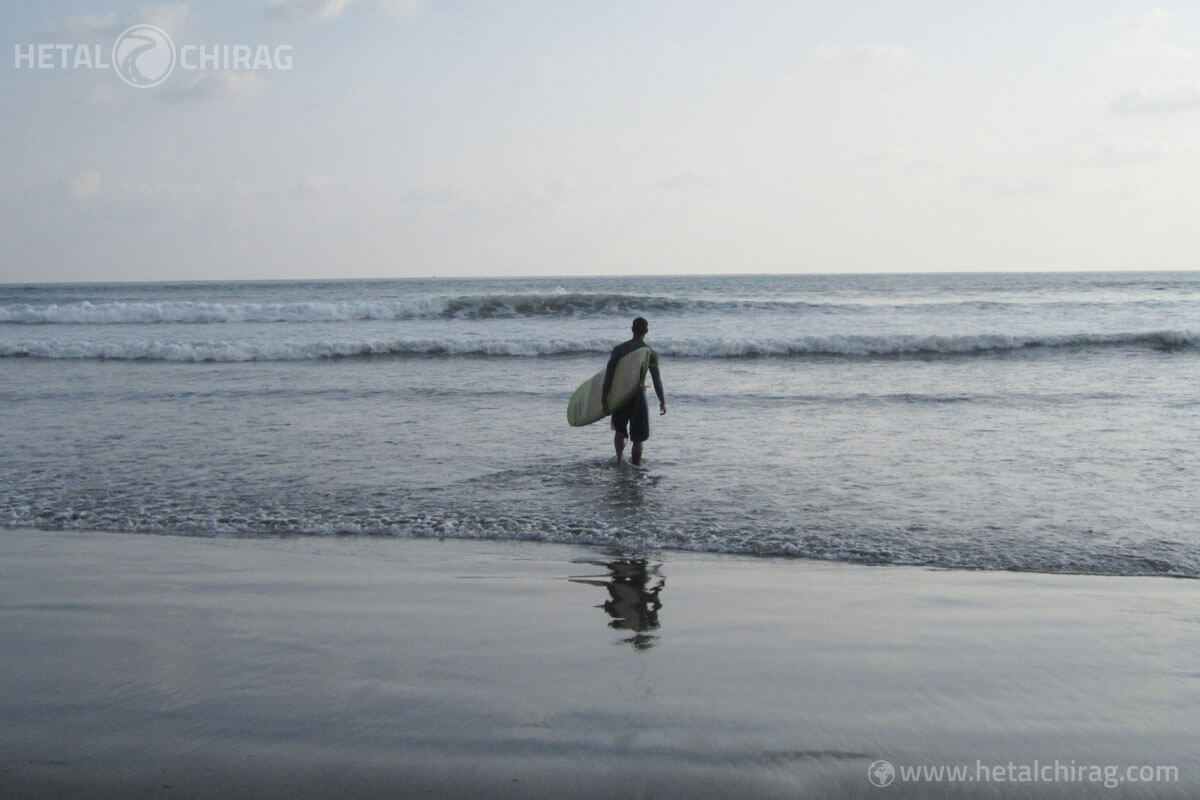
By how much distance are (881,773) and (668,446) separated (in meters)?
7.16

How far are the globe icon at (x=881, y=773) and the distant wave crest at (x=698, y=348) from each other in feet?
54.9

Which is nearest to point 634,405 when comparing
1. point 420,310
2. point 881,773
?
point 881,773

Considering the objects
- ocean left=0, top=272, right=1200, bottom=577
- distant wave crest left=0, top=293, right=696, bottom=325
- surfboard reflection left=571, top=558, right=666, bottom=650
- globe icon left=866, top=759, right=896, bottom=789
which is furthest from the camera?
distant wave crest left=0, top=293, right=696, bottom=325

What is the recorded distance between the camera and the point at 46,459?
932 centimetres

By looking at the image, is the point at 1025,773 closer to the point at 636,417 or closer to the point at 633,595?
the point at 633,595

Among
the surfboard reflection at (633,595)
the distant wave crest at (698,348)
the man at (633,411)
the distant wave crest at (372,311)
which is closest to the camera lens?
the surfboard reflection at (633,595)

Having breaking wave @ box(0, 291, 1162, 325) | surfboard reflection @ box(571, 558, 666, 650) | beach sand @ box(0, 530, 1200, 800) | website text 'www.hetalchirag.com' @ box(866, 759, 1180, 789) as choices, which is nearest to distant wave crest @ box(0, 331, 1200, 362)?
breaking wave @ box(0, 291, 1162, 325)

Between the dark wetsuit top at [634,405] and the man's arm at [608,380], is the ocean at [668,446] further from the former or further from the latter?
the man's arm at [608,380]

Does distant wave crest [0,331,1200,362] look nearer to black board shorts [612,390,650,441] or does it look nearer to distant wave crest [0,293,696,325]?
distant wave crest [0,293,696,325]

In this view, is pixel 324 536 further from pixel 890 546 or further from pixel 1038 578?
pixel 1038 578

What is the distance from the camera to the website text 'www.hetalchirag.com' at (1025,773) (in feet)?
9.86

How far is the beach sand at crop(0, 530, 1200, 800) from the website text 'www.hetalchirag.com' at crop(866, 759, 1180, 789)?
0.02m

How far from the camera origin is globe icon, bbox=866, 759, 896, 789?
9.78 feet

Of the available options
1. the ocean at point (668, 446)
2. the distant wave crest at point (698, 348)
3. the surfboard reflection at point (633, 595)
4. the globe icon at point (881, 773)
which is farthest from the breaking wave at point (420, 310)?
the globe icon at point (881, 773)
